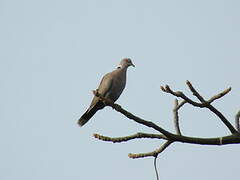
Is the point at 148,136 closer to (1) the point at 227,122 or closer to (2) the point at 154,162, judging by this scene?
(2) the point at 154,162

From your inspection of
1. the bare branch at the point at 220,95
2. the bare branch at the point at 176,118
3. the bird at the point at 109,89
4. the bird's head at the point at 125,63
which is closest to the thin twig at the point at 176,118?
the bare branch at the point at 176,118

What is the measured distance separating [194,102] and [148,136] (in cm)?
40

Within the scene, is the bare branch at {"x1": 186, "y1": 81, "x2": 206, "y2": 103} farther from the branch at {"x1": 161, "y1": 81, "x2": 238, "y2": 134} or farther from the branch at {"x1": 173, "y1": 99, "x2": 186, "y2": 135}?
the branch at {"x1": 173, "y1": 99, "x2": 186, "y2": 135}

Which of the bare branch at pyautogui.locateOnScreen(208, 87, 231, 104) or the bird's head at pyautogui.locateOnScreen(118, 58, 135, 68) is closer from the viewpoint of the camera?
the bare branch at pyautogui.locateOnScreen(208, 87, 231, 104)

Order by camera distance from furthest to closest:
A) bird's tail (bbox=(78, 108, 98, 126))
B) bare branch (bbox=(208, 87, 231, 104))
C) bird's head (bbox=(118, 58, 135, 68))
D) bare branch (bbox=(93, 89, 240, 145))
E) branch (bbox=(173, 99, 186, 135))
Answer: bird's head (bbox=(118, 58, 135, 68)) < bird's tail (bbox=(78, 108, 98, 126)) < branch (bbox=(173, 99, 186, 135)) < bare branch (bbox=(208, 87, 231, 104)) < bare branch (bbox=(93, 89, 240, 145))

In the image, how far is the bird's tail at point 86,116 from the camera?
6.80 metres

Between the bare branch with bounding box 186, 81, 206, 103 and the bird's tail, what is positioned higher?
the bird's tail

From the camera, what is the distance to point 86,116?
6902 mm

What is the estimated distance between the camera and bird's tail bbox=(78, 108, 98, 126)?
6805 mm

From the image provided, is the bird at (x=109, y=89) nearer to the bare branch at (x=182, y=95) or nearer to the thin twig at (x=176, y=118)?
the thin twig at (x=176, y=118)

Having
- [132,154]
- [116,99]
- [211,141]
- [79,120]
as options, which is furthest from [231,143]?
[116,99]

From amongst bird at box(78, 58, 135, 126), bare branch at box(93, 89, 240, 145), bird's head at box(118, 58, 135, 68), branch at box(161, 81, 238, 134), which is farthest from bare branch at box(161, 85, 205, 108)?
bird's head at box(118, 58, 135, 68)

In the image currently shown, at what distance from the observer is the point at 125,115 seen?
11.3 feet

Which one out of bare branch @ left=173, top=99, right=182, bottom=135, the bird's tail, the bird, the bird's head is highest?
the bird's head
